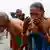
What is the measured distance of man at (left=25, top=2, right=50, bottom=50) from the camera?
59cm

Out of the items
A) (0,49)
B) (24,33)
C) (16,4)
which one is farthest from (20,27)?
(16,4)

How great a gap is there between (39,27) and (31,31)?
34 mm

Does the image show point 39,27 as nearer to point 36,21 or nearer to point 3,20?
point 36,21

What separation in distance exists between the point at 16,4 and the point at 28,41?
2.60ft

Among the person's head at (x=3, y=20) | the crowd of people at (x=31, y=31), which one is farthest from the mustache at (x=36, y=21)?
the person's head at (x=3, y=20)

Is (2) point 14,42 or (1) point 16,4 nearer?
(2) point 14,42

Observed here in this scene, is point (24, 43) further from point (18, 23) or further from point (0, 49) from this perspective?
point (0, 49)

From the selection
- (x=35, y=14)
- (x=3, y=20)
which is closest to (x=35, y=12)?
(x=35, y=14)

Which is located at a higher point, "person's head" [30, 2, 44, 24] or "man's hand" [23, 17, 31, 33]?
"person's head" [30, 2, 44, 24]

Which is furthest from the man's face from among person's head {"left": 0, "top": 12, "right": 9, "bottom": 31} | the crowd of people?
person's head {"left": 0, "top": 12, "right": 9, "bottom": 31}

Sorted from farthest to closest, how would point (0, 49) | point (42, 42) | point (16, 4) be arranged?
point (16, 4) → point (0, 49) → point (42, 42)

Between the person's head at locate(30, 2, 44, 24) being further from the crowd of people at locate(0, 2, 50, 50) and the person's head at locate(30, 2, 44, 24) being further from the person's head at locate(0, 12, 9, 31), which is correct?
the person's head at locate(0, 12, 9, 31)

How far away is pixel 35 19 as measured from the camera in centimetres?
61

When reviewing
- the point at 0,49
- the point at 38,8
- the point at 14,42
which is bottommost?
the point at 0,49
